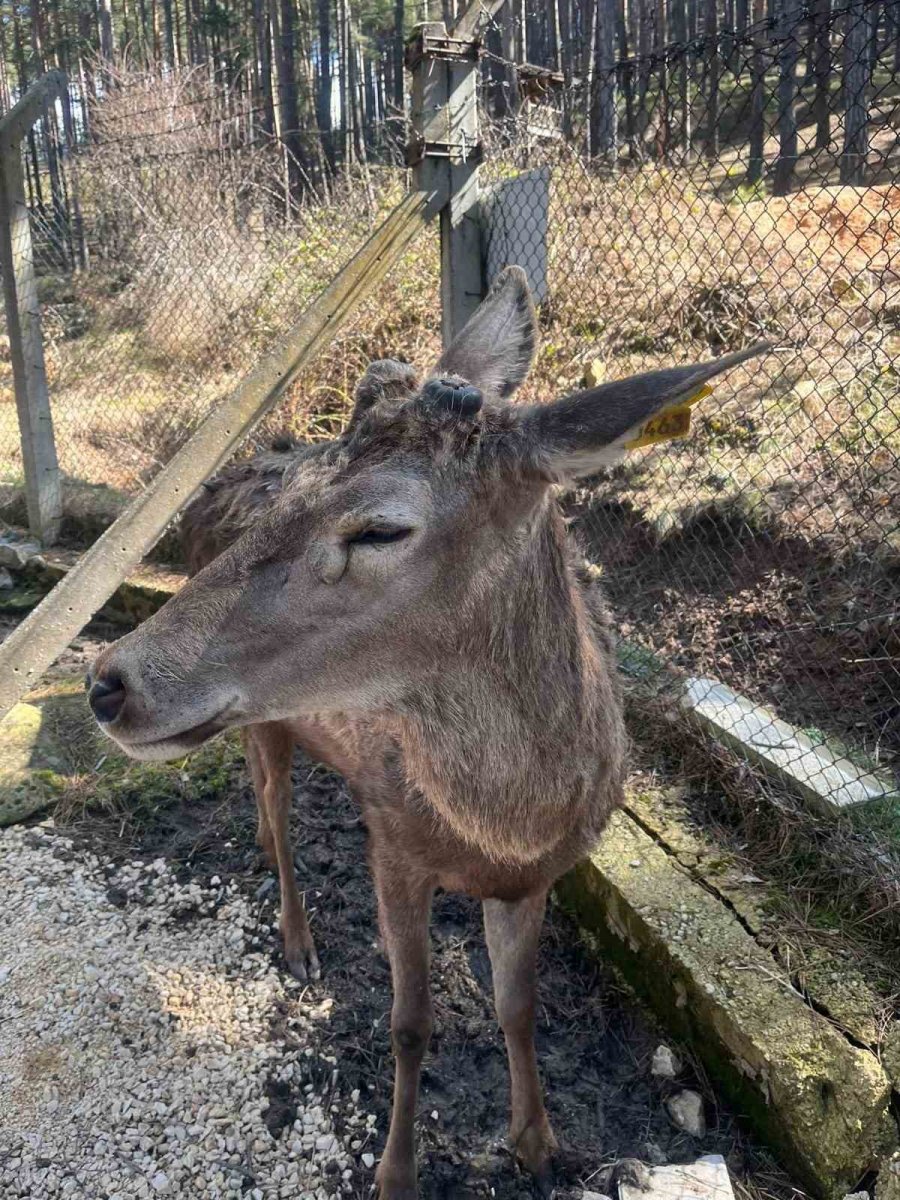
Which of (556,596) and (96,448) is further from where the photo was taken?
(96,448)

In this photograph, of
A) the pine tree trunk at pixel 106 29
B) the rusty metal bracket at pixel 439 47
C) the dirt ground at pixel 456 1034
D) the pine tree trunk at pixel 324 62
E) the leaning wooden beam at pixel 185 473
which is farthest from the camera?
the pine tree trunk at pixel 324 62

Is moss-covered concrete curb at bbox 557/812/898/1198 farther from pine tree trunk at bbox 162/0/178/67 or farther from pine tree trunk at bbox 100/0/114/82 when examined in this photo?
pine tree trunk at bbox 162/0/178/67

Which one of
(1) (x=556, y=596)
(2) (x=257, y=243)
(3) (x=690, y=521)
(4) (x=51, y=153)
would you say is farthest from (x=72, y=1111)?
(4) (x=51, y=153)

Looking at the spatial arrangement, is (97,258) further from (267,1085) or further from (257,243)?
(267,1085)

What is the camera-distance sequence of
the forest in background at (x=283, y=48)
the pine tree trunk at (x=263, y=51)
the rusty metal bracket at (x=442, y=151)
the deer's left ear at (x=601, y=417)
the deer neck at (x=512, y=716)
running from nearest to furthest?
the deer's left ear at (x=601, y=417), the deer neck at (x=512, y=716), the rusty metal bracket at (x=442, y=151), the forest in background at (x=283, y=48), the pine tree trunk at (x=263, y=51)

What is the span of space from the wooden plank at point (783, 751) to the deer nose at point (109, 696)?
103 inches

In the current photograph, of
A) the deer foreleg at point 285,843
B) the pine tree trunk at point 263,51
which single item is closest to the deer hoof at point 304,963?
the deer foreleg at point 285,843

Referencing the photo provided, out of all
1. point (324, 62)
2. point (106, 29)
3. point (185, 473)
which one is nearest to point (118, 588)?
point (185, 473)

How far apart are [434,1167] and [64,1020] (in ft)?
4.54

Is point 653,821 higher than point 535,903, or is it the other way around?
point 535,903

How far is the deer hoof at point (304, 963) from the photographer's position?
132 inches

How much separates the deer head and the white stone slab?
156 centimetres

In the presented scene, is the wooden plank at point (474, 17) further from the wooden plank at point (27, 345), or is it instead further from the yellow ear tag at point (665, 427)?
the yellow ear tag at point (665, 427)

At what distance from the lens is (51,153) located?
44.8ft
